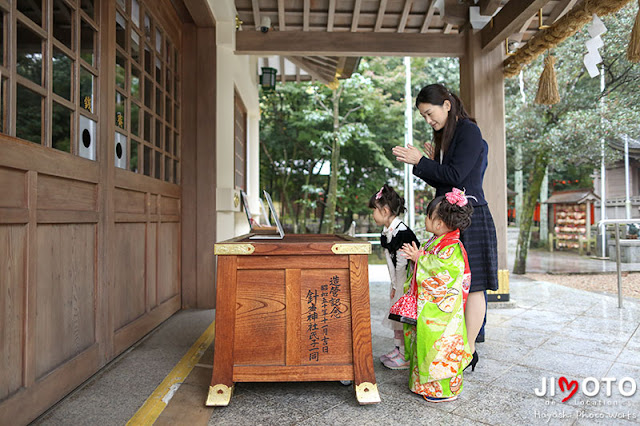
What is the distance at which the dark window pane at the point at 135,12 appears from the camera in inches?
111

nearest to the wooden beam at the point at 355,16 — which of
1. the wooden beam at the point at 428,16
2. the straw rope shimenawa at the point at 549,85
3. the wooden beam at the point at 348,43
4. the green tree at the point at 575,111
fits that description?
the wooden beam at the point at 348,43

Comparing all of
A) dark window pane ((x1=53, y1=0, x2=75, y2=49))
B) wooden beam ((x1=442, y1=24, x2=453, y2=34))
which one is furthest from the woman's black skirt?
wooden beam ((x1=442, y1=24, x2=453, y2=34))

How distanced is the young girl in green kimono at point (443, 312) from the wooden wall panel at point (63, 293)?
62.5 inches

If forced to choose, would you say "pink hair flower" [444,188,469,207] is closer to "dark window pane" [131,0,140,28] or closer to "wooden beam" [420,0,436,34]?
"dark window pane" [131,0,140,28]

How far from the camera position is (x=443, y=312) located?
1872 millimetres

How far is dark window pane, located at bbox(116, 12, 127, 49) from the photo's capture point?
262 centimetres

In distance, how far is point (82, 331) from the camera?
2035mm

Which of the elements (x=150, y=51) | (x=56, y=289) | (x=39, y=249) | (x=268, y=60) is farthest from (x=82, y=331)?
(x=268, y=60)

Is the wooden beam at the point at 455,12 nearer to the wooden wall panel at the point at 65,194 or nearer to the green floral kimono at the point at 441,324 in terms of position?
the green floral kimono at the point at 441,324

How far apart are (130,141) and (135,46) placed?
2.35ft

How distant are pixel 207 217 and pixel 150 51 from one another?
1430 millimetres

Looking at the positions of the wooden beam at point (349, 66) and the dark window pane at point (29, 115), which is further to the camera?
the wooden beam at point (349, 66)

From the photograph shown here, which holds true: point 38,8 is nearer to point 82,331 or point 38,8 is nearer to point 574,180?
point 82,331

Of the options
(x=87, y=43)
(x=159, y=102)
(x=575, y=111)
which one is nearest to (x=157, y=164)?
(x=159, y=102)
